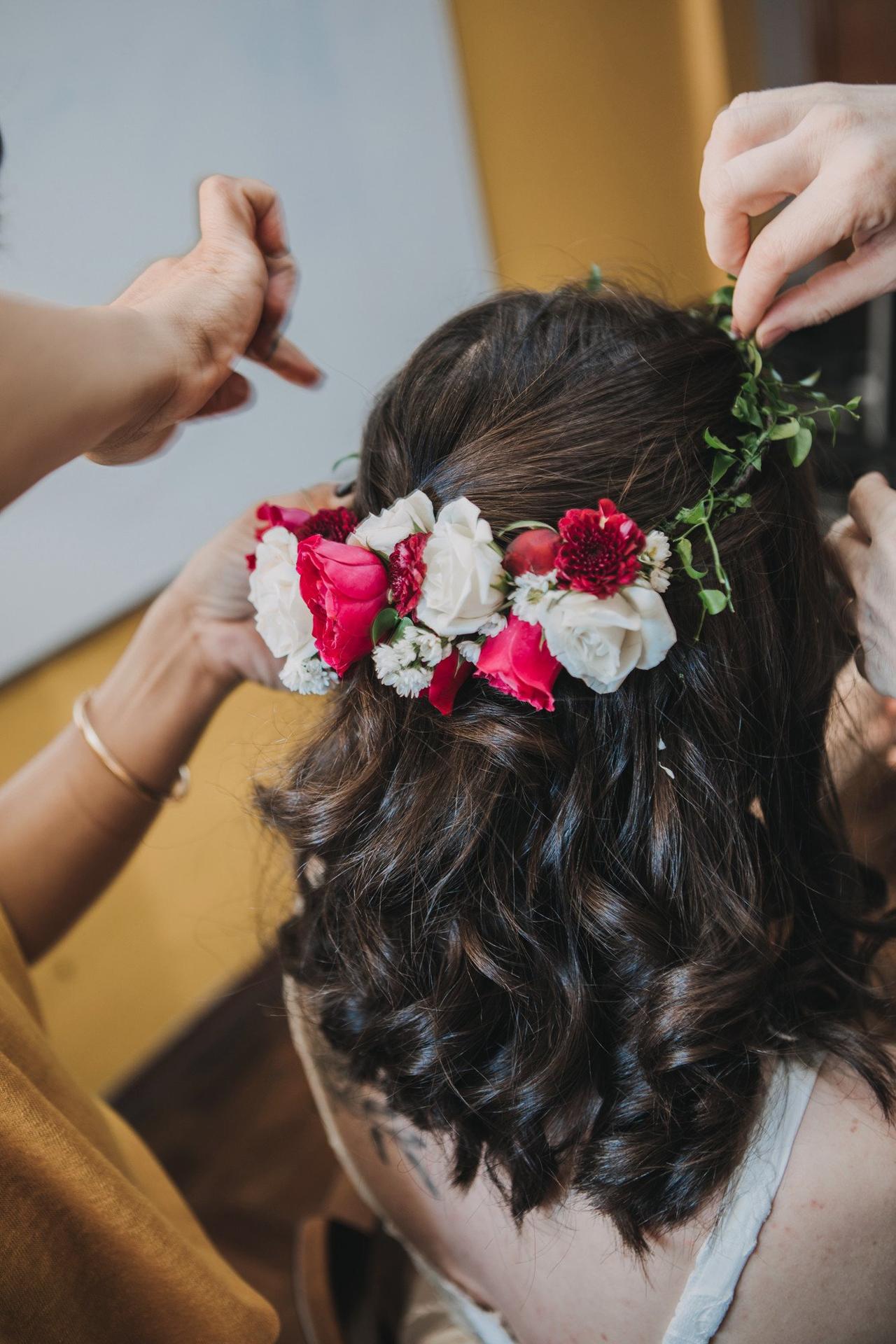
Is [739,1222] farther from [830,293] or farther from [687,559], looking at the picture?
[830,293]

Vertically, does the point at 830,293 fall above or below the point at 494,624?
above

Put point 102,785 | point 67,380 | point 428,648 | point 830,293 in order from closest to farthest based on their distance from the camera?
1. point 67,380
2. point 428,648
3. point 830,293
4. point 102,785

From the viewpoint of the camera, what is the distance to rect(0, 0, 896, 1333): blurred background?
1505mm

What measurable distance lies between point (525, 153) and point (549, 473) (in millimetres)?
2184

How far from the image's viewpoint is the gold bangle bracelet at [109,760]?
3.64 ft

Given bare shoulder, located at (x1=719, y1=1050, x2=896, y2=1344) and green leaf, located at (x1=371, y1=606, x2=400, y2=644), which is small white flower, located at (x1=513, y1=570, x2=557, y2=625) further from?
bare shoulder, located at (x1=719, y1=1050, x2=896, y2=1344)

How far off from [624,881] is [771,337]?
0.50 meters

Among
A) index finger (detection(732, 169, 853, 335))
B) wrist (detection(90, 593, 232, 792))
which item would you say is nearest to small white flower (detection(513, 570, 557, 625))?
index finger (detection(732, 169, 853, 335))

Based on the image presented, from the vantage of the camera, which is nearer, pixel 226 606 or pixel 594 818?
pixel 594 818

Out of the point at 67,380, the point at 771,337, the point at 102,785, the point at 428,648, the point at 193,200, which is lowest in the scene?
the point at 102,785

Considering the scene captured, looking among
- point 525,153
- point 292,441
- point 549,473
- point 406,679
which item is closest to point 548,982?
point 406,679

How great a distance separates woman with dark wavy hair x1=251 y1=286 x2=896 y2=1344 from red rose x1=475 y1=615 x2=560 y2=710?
0.06 ft

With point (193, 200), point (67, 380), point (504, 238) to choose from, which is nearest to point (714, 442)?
point (67, 380)

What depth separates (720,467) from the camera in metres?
0.71
